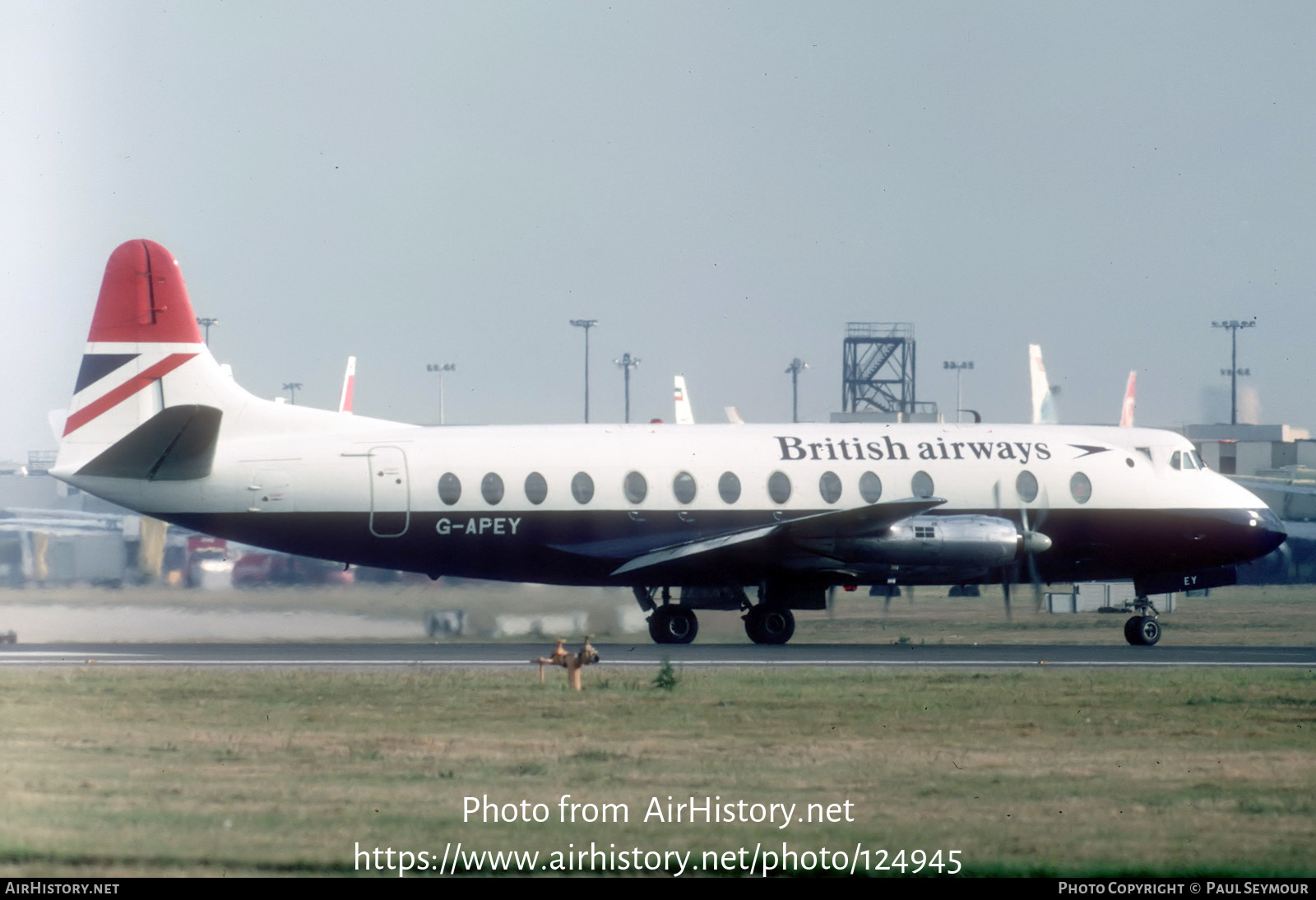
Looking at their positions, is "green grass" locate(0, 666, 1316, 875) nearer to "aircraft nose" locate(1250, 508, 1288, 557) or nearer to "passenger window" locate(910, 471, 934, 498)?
"passenger window" locate(910, 471, 934, 498)

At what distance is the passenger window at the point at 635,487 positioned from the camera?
29.6 m

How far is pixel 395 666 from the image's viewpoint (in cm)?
2488

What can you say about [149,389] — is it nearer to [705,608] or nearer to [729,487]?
[729,487]

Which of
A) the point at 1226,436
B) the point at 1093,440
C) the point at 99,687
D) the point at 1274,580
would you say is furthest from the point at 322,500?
the point at 1226,436

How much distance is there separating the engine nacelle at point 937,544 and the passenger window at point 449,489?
656cm

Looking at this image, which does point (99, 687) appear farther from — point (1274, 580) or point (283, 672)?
point (1274, 580)

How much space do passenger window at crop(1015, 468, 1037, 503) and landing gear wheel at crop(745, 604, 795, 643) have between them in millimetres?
→ 5228

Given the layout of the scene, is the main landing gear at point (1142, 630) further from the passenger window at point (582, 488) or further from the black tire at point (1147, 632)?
the passenger window at point (582, 488)

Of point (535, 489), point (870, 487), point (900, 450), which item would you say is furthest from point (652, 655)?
point (900, 450)

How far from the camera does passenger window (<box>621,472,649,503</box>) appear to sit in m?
29.6

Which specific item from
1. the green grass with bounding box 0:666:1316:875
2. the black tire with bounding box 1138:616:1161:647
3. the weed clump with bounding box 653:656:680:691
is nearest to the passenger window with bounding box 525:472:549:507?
the green grass with bounding box 0:666:1316:875

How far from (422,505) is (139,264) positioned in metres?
6.80

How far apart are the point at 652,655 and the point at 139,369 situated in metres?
10.8

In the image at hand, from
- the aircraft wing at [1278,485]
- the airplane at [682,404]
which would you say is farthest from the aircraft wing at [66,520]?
the aircraft wing at [1278,485]
